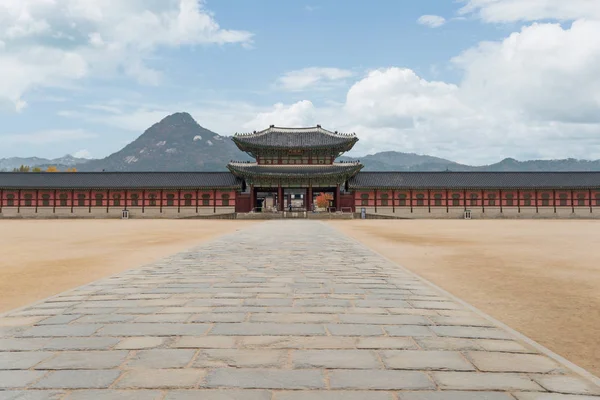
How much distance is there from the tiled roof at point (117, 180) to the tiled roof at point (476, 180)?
615 inches

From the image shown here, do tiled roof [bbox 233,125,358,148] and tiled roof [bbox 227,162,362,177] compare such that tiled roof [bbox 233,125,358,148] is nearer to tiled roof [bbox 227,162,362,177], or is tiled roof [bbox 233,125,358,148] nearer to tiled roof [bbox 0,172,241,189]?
tiled roof [bbox 227,162,362,177]

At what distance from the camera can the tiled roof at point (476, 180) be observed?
4350 cm

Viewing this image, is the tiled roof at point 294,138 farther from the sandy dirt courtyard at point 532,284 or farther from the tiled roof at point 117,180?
the sandy dirt courtyard at point 532,284

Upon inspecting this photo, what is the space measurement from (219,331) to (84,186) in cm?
4614

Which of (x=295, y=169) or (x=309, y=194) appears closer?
(x=295, y=169)

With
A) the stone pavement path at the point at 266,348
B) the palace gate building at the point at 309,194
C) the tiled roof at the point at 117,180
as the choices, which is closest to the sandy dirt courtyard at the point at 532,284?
the stone pavement path at the point at 266,348

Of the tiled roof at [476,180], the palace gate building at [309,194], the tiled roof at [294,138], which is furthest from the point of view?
the tiled roof at [294,138]

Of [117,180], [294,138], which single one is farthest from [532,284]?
[117,180]

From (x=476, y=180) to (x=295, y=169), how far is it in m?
20.7

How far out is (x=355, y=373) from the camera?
121 inches

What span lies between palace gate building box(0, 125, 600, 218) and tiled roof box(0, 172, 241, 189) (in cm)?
11

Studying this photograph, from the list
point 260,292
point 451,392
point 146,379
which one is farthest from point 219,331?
point 451,392

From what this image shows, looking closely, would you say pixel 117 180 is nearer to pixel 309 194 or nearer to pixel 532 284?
pixel 309 194

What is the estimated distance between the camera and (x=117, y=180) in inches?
1783
